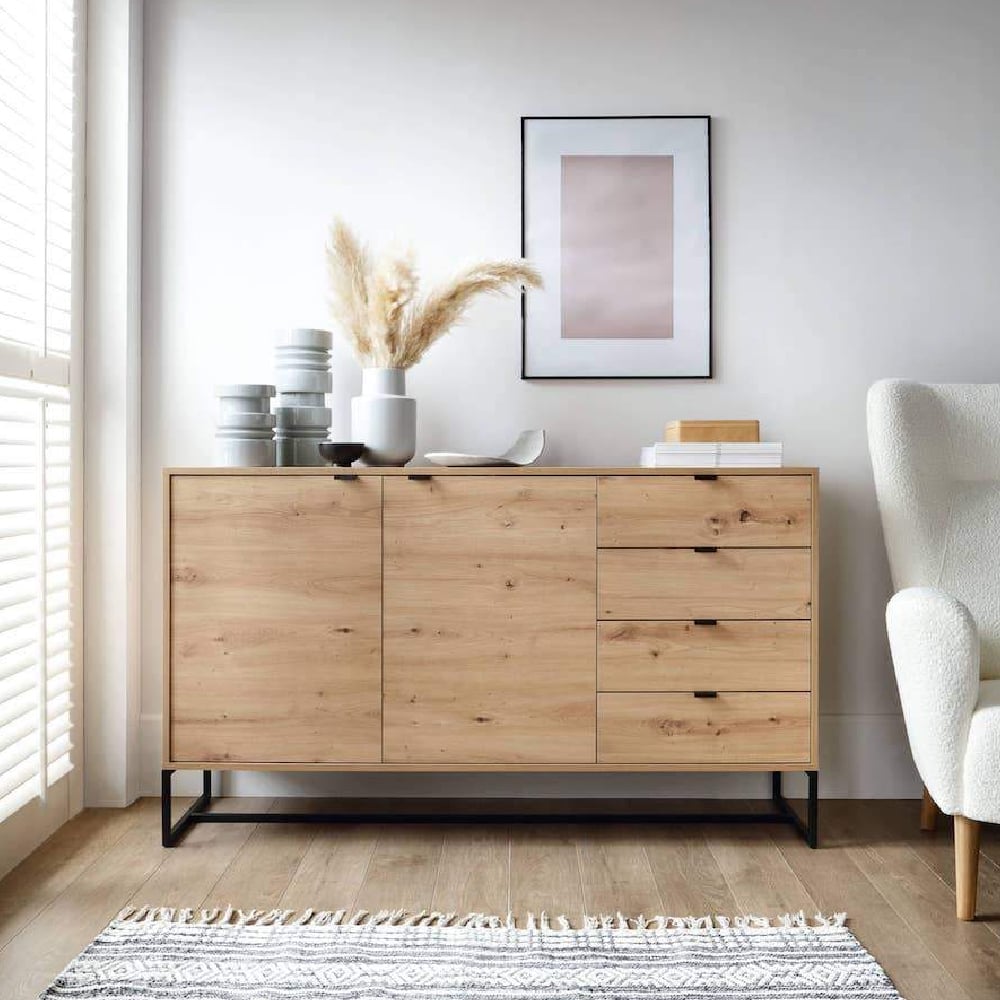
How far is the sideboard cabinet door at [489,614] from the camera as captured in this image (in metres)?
2.13

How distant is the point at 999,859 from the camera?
210 centimetres

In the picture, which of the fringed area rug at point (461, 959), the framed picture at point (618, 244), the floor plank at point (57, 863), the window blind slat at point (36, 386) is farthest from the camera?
the framed picture at point (618, 244)

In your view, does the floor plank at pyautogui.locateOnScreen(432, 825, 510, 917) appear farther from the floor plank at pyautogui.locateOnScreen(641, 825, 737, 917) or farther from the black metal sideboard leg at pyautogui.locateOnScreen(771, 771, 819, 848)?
the black metal sideboard leg at pyautogui.locateOnScreen(771, 771, 819, 848)

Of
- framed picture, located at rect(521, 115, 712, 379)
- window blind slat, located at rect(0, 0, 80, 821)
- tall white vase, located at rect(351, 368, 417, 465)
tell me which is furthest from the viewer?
framed picture, located at rect(521, 115, 712, 379)

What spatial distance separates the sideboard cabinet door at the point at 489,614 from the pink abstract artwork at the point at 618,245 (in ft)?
2.04

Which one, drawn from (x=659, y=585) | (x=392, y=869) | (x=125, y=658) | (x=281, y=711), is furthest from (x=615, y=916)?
(x=125, y=658)

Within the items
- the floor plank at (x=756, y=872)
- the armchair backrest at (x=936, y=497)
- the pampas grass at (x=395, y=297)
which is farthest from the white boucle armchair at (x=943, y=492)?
the pampas grass at (x=395, y=297)

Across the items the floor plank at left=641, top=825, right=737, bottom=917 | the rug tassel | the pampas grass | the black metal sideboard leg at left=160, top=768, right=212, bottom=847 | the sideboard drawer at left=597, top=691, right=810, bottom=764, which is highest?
the pampas grass

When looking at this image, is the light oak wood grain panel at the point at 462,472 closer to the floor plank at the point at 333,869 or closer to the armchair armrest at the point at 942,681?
the armchair armrest at the point at 942,681

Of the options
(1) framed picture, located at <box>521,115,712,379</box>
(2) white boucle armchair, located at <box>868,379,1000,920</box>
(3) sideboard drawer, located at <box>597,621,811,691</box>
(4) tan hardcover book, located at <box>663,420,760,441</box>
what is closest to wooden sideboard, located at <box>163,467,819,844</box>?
(3) sideboard drawer, located at <box>597,621,811,691</box>

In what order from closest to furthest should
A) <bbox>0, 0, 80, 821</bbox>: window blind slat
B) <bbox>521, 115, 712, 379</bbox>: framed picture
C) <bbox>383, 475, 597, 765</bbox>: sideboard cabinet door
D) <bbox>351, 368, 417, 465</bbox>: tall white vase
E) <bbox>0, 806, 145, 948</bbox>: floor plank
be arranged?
<bbox>0, 806, 145, 948</bbox>: floor plank < <bbox>0, 0, 80, 821</bbox>: window blind slat < <bbox>383, 475, 597, 765</bbox>: sideboard cabinet door < <bbox>351, 368, 417, 465</bbox>: tall white vase < <bbox>521, 115, 712, 379</bbox>: framed picture

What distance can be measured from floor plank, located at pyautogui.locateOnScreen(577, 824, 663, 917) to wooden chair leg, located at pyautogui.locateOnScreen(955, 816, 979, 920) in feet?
1.89

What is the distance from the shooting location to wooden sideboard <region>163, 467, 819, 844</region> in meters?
2.13

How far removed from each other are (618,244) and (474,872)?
5.29 ft
